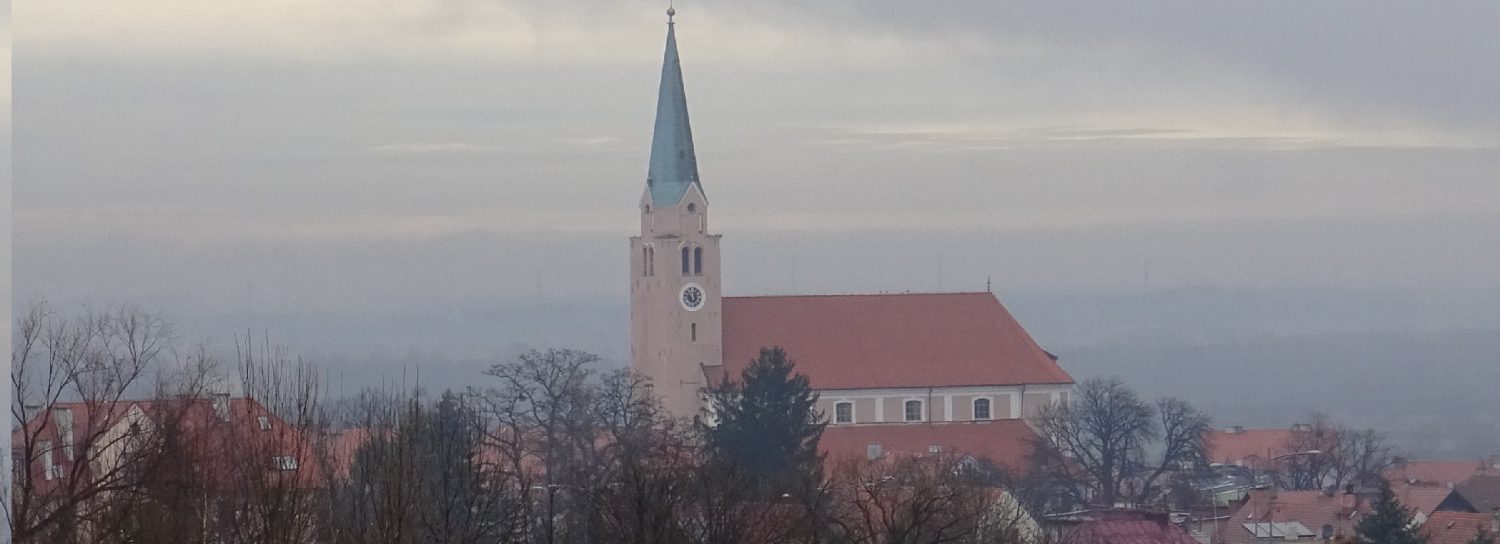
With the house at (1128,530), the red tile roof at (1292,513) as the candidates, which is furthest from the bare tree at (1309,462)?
the house at (1128,530)

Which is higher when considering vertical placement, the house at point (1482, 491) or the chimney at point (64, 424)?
the chimney at point (64, 424)

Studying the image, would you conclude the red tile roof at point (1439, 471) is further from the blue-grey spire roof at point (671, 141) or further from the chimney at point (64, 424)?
the chimney at point (64, 424)

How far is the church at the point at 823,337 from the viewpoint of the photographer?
241ft

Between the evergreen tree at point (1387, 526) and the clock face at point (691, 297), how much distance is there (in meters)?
32.8

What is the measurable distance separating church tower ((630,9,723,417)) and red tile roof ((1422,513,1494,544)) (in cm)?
2566

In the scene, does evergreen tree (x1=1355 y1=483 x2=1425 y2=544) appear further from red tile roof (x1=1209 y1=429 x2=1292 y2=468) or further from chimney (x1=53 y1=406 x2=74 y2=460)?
red tile roof (x1=1209 y1=429 x2=1292 y2=468)

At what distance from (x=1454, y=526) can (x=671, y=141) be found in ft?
97.4

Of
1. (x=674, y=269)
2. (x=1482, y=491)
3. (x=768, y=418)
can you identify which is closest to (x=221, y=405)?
(x=768, y=418)

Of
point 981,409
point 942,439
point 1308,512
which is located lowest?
point 1308,512

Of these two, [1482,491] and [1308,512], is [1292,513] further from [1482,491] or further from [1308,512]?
[1482,491]

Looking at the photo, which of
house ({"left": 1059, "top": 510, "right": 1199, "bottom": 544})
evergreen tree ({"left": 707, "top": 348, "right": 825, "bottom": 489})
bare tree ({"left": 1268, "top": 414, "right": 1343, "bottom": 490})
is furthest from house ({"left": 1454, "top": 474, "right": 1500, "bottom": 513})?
evergreen tree ({"left": 707, "top": 348, "right": 825, "bottom": 489})

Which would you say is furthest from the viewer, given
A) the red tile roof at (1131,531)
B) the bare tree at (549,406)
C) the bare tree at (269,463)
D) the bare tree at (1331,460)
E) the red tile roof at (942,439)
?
the red tile roof at (942,439)

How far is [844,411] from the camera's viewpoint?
7638 cm

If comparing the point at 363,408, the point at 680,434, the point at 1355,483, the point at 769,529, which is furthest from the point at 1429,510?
the point at 363,408
